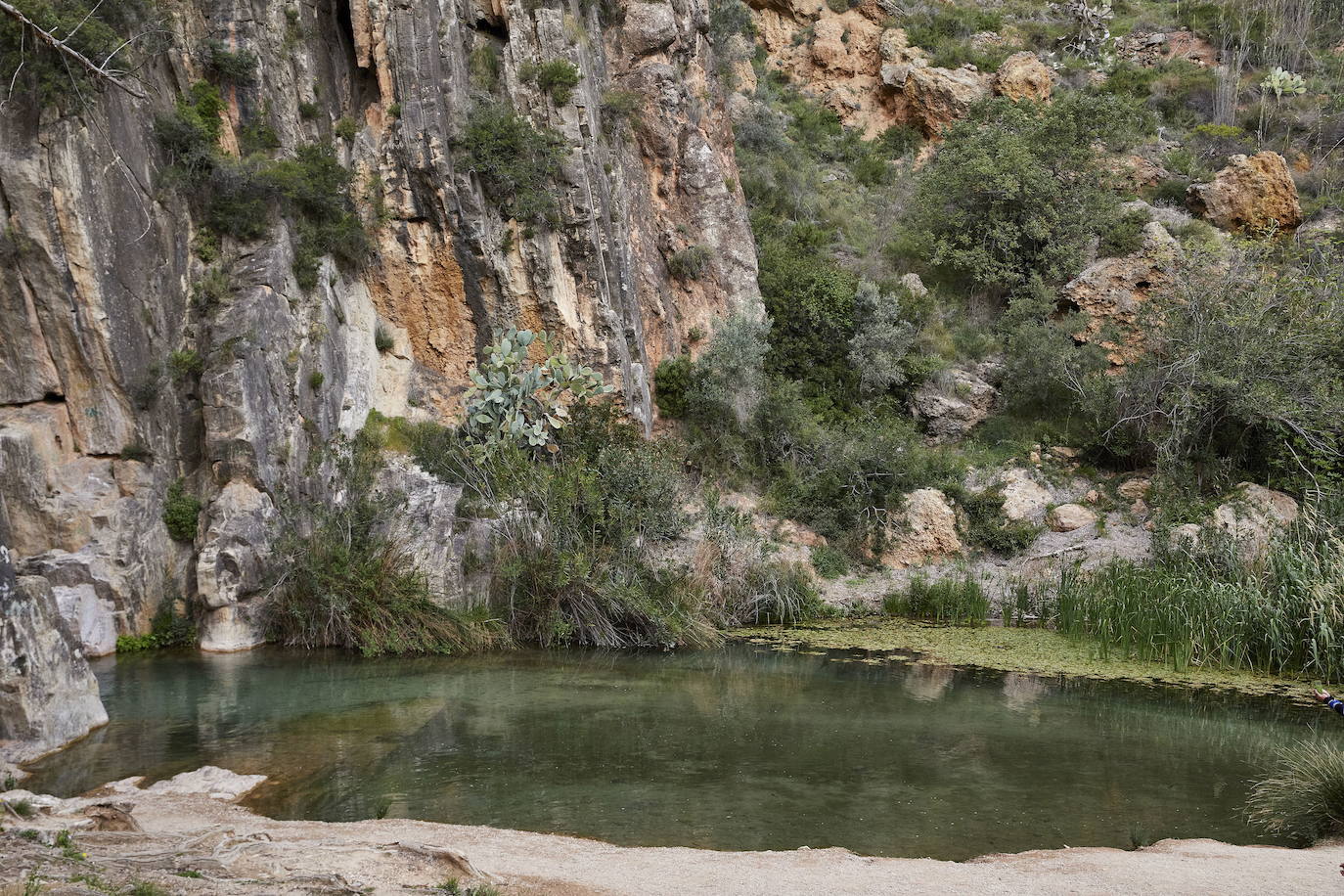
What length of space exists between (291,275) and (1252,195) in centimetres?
2562

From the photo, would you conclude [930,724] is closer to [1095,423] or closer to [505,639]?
[505,639]

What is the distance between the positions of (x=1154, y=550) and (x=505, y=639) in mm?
10975

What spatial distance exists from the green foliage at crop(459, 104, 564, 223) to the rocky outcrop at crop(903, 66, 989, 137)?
18.3m

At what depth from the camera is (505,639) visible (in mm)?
14867

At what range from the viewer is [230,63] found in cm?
1833

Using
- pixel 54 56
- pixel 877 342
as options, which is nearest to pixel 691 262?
pixel 877 342

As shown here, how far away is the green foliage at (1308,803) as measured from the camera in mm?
7238

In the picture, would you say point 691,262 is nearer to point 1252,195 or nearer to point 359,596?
point 359,596

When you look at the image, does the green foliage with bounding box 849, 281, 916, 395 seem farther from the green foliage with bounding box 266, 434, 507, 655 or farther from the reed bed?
the green foliage with bounding box 266, 434, 507, 655

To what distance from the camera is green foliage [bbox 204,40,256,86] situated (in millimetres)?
18344

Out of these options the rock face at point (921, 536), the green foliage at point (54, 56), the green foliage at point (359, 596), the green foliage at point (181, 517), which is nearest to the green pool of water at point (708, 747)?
the green foliage at point (359, 596)

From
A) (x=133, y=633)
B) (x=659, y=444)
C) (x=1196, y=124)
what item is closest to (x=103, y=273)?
(x=133, y=633)

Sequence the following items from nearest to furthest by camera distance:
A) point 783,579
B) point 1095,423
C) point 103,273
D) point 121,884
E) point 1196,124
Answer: point 121,884 < point 103,273 < point 783,579 < point 1095,423 < point 1196,124

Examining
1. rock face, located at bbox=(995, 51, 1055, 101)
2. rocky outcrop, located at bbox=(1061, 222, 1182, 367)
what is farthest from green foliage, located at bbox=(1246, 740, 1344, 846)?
rock face, located at bbox=(995, 51, 1055, 101)
